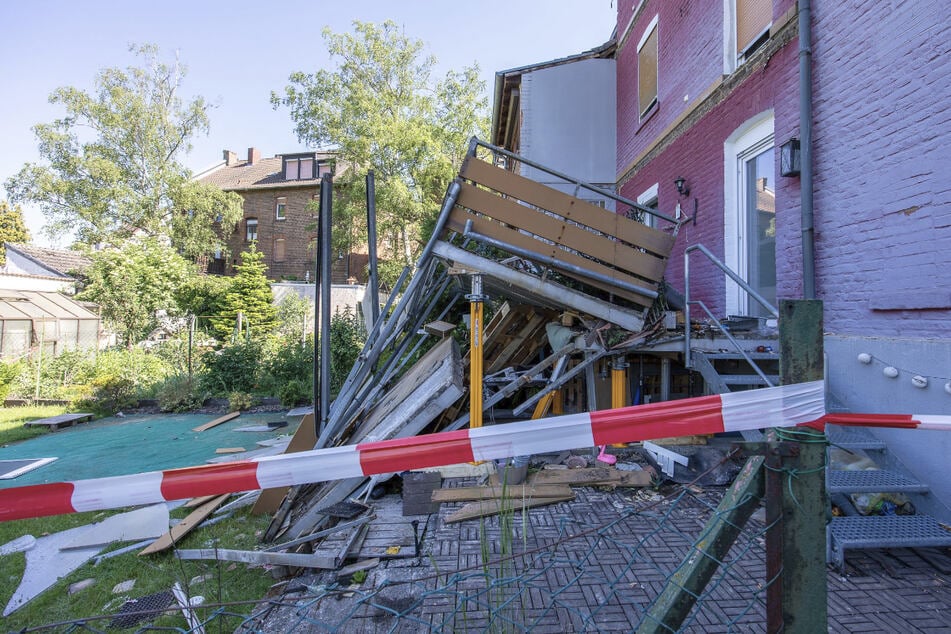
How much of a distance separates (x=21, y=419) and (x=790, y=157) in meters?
13.2

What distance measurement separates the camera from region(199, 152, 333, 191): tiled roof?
29484mm

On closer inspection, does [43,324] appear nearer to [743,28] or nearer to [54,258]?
[54,258]

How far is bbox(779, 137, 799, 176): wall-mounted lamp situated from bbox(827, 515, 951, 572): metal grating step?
316cm

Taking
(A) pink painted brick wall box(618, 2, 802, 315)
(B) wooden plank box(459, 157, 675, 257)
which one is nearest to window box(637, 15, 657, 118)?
(A) pink painted brick wall box(618, 2, 802, 315)

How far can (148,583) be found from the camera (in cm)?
380

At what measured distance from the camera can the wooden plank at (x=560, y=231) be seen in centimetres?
533

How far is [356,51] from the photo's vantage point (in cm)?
2355

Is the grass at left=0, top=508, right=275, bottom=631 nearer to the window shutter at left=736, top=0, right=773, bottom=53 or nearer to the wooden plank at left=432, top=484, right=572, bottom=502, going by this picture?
the wooden plank at left=432, top=484, right=572, bottom=502

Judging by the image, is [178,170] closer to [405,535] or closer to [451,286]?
[451,286]

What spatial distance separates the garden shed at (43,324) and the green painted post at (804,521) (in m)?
15.0

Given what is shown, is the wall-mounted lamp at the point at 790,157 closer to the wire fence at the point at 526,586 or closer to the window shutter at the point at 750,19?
the window shutter at the point at 750,19

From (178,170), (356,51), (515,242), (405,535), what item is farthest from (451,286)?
(178,170)

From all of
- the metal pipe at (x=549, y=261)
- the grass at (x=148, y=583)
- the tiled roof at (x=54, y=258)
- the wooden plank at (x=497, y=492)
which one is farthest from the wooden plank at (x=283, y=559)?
the tiled roof at (x=54, y=258)

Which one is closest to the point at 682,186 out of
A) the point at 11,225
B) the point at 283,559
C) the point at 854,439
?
the point at 854,439
